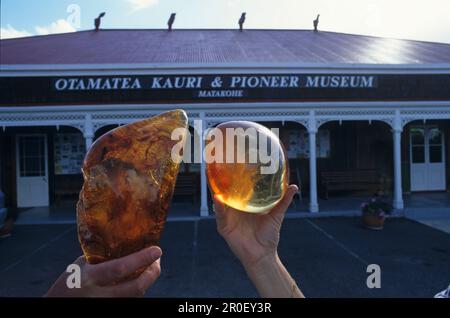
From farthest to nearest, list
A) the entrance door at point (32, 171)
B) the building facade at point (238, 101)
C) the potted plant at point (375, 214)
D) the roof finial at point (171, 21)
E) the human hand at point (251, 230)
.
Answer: the roof finial at point (171, 21) < the entrance door at point (32, 171) < the building facade at point (238, 101) < the potted plant at point (375, 214) < the human hand at point (251, 230)

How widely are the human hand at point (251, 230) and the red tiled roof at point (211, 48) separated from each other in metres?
9.19

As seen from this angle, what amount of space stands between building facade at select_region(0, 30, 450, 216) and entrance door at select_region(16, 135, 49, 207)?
0.11 ft

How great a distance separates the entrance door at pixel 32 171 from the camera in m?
11.2

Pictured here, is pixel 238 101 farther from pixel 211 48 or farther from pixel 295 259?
pixel 295 259

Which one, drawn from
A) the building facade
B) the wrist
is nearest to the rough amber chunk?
the wrist

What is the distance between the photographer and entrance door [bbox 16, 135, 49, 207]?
36.6ft

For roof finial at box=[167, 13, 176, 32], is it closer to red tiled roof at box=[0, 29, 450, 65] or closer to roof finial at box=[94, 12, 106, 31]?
red tiled roof at box=[0, 29, 450, 65]

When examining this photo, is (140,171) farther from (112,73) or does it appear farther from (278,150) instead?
(112,73)

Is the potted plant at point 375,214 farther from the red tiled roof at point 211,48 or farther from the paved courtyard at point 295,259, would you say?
the red tiled roof at point 211,48

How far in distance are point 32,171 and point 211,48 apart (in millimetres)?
7821

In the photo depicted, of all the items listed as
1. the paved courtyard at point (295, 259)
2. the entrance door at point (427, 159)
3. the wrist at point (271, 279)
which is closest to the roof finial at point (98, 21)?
the paved courtyard at point (295, 259)

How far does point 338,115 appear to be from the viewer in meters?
9.90

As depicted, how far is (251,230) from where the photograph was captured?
136 centimetres

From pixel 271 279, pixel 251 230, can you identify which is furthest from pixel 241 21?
pixel 271 279
